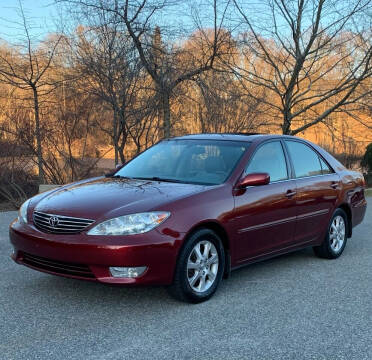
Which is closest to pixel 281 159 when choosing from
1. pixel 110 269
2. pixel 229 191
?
pixel 229 191

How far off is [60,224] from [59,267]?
368 millimetres

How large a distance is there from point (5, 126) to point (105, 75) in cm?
277

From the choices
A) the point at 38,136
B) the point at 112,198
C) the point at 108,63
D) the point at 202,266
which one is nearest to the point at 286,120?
the point at 108,63

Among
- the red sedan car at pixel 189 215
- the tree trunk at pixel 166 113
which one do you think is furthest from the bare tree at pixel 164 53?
the red sedan car at pixel 189 215

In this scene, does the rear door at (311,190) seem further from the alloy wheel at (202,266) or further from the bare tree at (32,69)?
the bare tree at (32,69)

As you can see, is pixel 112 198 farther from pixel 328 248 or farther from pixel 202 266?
pixel 328 248

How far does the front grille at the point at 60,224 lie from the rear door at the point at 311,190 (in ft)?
8.52

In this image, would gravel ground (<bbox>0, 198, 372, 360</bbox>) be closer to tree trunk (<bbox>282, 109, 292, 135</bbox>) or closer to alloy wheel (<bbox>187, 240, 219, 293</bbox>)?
alloy wheel (<bbox>187, 240, 219, 293</bbox>)

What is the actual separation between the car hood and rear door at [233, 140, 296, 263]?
551mm

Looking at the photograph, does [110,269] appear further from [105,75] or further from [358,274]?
[105,75]

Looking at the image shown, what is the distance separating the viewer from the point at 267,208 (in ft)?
16.5

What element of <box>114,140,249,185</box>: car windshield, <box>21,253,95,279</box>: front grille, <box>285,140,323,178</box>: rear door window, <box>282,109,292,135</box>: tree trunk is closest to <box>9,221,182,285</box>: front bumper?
<box>21,253,95,279</box>: front grille

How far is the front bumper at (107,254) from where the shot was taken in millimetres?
3891

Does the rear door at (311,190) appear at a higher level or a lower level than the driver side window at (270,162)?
lower
